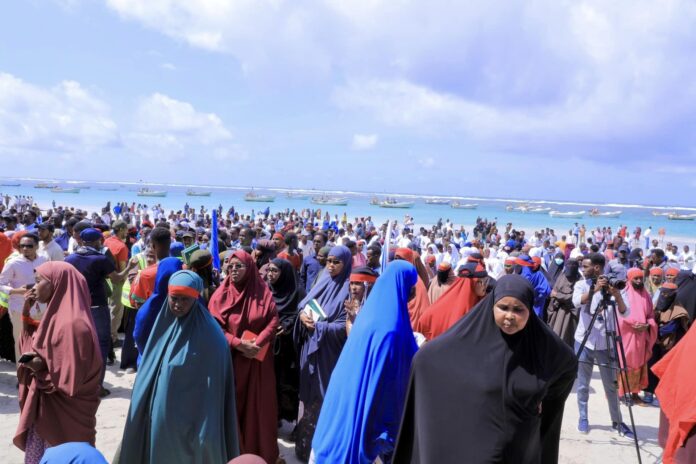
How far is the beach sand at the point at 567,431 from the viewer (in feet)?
13.8

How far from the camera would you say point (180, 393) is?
2.80m

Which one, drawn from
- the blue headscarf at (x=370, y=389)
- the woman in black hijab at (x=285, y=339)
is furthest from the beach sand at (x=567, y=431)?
the blue headscarf at (x=370, y=389)

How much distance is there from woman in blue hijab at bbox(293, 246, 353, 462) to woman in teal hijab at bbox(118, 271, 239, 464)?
100cm

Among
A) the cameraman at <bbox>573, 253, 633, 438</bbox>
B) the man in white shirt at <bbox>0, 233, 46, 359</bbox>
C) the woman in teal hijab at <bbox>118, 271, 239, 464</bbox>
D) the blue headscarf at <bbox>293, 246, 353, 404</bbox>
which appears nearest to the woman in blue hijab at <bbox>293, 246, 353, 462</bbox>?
the blue headscarf at <bbox>293, 246, 353, 404</bbox>

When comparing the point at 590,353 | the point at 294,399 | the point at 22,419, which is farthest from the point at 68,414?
the point at 590,353

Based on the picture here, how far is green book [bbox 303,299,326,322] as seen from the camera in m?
3.82

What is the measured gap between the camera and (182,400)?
2.80m

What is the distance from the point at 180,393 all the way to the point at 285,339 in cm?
163

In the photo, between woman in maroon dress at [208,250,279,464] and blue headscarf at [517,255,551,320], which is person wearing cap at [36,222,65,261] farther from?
blue headscarf at [517,255,551,320]

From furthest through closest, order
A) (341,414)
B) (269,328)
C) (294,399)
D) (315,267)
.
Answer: (315,267) < (294,399) < (269,328) < (341,414)

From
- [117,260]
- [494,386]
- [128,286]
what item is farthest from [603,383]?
[117,260]

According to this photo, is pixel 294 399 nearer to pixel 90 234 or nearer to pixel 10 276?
pixel 90 234

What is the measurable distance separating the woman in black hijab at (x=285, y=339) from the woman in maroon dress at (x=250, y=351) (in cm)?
63

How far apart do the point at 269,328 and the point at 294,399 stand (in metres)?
1.23
